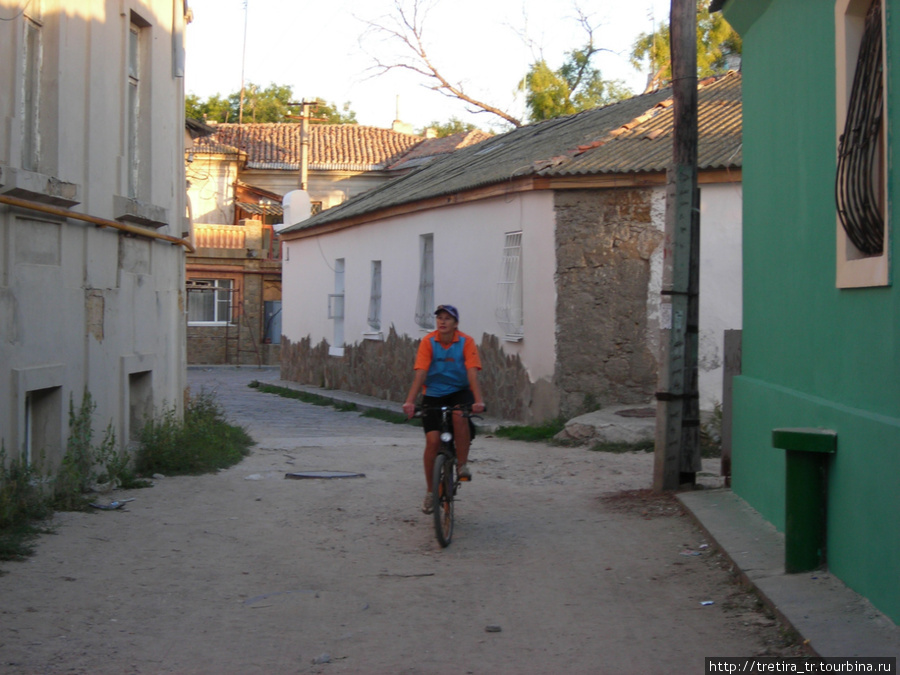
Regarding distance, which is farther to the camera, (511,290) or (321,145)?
(321,145)

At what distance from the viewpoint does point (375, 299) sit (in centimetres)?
2094

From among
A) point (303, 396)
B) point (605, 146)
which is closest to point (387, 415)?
point (303, 396)

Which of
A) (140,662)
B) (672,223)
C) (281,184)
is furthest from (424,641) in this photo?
(281,184)

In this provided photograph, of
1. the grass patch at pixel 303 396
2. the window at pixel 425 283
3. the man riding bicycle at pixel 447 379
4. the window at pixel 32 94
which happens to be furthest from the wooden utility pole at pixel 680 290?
the grass patch at pixel 303 396

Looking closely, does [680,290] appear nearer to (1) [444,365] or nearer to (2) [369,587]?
(1) [444,365]

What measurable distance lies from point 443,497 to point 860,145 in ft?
11.8

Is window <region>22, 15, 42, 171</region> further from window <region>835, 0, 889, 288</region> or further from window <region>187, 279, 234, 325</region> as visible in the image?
window <region>187, 279, 234, 325</region>

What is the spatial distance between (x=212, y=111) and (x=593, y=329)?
163 ft

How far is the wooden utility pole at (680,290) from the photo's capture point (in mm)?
8742

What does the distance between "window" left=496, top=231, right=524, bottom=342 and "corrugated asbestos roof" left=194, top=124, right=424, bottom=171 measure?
30.9m

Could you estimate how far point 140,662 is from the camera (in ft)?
15.1

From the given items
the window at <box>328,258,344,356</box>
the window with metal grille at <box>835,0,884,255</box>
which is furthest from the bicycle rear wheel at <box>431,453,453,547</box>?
the window at <box>328,258,344,356</box>

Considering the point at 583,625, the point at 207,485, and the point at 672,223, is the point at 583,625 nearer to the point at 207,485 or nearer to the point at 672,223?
the point at 672,223

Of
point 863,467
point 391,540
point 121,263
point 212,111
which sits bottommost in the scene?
point 391,540
